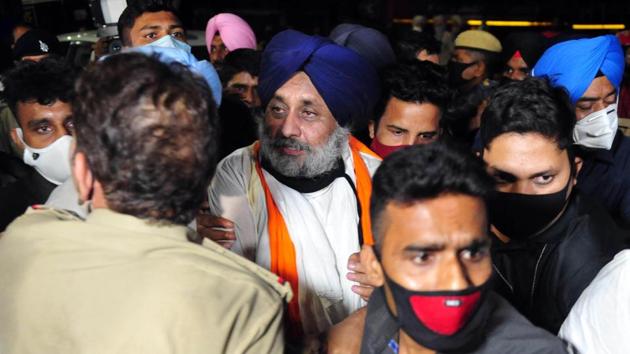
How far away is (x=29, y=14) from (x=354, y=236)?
795cm

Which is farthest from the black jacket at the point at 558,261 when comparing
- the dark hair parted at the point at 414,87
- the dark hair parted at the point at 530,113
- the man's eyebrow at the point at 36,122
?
the man's eyebrow at the point at 36,122

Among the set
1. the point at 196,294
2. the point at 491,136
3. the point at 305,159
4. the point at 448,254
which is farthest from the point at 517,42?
the point at 196,294

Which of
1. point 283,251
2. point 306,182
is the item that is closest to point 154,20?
point 306,182

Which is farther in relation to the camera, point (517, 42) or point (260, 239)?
point (517, 42)

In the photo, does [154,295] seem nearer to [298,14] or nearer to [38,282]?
[38,282]

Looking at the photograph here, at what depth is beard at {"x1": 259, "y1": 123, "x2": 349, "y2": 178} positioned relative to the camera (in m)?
2.21

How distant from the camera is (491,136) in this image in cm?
218

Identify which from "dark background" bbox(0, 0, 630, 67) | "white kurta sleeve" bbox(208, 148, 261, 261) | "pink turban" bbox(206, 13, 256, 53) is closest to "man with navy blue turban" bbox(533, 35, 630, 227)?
"white kurta sleeve" bbox(208, 148, 261, 261)

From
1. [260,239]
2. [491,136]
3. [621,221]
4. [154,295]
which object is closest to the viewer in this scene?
[154,295]

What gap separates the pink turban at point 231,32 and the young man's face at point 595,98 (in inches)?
100

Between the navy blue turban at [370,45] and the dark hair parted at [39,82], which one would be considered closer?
the dark hair parted at [39,82]

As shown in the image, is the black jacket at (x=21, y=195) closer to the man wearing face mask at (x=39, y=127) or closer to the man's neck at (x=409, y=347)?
the man wearing face mask at (x=39, y=127)

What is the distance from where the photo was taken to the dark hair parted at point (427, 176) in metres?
1.40

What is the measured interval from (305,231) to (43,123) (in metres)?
1.15
